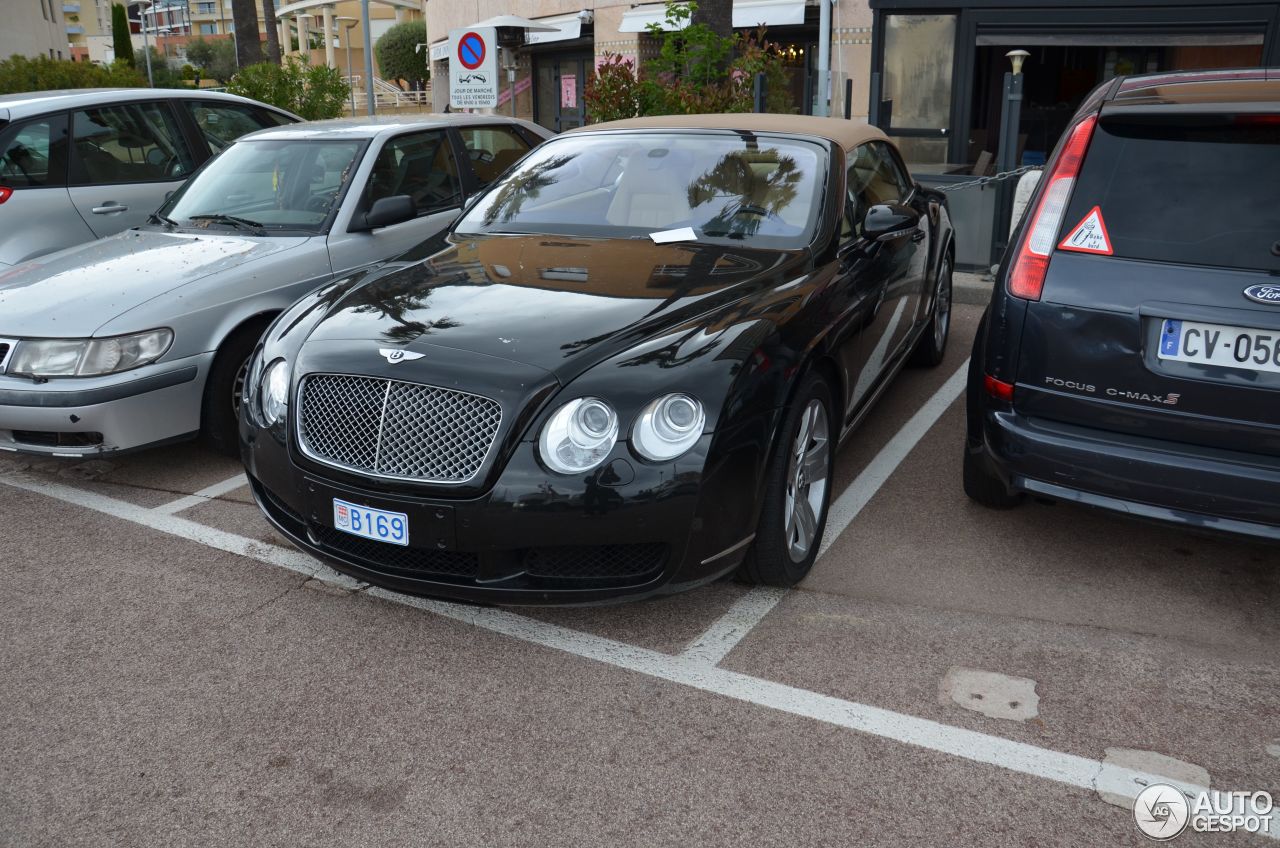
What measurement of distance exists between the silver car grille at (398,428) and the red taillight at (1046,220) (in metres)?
1.80

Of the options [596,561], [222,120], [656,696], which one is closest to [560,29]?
[222,120]

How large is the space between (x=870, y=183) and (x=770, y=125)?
21.8 inches

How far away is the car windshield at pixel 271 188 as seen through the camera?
5805mm

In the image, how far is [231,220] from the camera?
5836 mm

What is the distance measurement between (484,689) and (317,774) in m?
0.56

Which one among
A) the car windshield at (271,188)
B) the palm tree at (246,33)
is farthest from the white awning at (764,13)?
the car windshield at (271,188)

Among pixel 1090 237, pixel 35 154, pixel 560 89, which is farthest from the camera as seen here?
pixel 560 89

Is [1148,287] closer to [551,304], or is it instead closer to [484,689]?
[551,304]

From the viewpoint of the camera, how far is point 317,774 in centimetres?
285

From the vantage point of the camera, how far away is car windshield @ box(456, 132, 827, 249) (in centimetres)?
432

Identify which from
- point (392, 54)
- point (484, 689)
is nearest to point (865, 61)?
point (484, 689)

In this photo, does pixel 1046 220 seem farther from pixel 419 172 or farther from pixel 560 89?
Result: pixel 560 89

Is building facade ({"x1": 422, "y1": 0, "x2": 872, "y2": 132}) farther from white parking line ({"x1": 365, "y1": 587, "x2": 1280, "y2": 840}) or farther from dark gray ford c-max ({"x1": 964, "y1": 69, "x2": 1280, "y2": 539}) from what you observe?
white parking line ({"x1": 365, "y1": 587, "x2": 1280, "y2": 840})

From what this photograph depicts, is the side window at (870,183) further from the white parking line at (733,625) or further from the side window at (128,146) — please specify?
the side window at (128,146)
